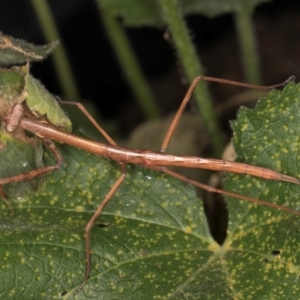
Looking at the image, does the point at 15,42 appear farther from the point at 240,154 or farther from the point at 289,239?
the point at 289,239

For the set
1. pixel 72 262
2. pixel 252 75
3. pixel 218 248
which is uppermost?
pixel 252 75

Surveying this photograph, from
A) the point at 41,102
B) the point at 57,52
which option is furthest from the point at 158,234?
the point at 57,52

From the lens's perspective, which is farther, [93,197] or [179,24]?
[179,24]

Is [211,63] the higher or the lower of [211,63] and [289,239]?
the higher

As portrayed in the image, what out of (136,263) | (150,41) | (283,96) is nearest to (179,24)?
(283,96)

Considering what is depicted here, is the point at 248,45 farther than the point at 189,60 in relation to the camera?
Yes

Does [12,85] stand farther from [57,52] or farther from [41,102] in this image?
[57,52]
